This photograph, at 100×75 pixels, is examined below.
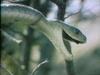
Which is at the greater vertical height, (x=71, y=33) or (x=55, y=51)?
(x=71, y=33)

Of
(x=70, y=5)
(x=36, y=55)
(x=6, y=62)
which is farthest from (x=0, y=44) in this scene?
(x=36, y=55)

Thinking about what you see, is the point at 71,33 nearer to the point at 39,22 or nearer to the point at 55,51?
the point at 39,22

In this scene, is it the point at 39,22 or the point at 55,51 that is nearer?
the point at 39,22

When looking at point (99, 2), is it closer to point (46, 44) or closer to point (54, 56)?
point (46, 44)

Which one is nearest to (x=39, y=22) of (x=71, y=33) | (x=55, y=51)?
(x=71, y=33)

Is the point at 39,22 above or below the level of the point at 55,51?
above

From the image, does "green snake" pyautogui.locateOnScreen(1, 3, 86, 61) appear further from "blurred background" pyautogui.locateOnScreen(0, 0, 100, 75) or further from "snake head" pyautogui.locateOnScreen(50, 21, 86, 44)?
"blurred background" pyautogui.locateOnScreen(0, 0, 100, 75)

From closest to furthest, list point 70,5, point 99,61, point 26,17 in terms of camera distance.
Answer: point 26,17 < point 70,5 < point 99,61

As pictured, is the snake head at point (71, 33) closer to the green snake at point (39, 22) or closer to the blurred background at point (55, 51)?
the green snake at point (39, 22)
